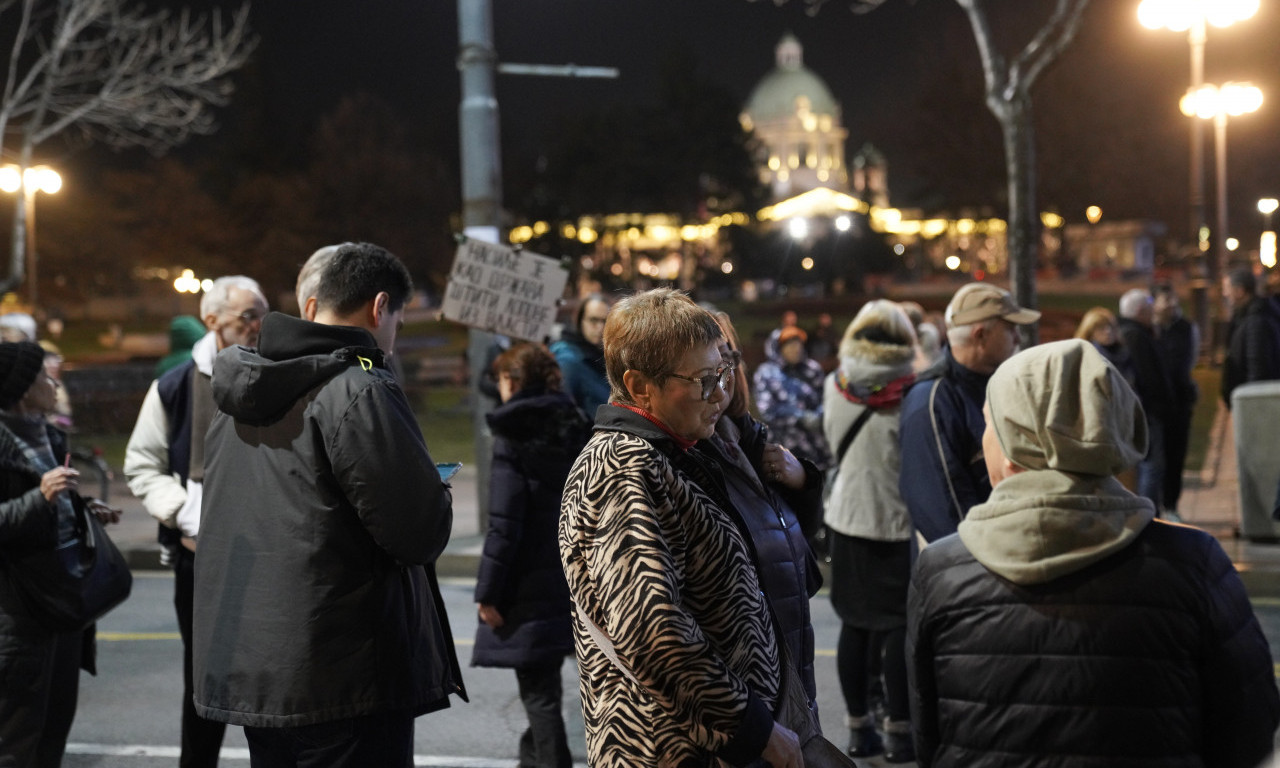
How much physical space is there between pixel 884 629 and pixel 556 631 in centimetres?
144

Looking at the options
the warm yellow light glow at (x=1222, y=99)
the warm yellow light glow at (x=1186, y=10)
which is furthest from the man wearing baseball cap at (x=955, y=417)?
the warm yellow light glow at (x=1222, y=99)

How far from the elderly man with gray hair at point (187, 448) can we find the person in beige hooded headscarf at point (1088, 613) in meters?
3.08

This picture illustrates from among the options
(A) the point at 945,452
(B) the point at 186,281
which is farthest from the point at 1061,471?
(B) the point at 186,281

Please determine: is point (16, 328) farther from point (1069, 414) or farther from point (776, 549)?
point (1069, 414)

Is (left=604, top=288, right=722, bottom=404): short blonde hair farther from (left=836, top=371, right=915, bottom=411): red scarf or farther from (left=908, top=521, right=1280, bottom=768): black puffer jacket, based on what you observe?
(left=836, top=371, right=915, bottom=411): red scarf

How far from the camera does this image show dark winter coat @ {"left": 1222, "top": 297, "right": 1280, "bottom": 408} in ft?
34.6

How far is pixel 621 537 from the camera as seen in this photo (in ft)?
8.48

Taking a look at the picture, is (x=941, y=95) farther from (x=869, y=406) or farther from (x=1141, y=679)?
(x=1141, y=679)

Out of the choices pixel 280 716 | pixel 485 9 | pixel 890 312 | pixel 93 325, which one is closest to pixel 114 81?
pixel 485 9

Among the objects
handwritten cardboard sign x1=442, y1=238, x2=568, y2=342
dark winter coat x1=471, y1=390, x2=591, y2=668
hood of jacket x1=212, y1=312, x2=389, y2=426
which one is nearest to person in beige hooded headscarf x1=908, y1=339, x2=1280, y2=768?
hood of jacket x1=212, y1=312, x2=389, y2=426

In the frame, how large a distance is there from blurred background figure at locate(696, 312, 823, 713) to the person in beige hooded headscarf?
42cm

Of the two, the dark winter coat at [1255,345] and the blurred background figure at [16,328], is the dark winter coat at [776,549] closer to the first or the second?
the blurred background figure at [16,328]

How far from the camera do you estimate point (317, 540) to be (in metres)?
3.20

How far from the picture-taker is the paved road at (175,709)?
5781 millimetres
